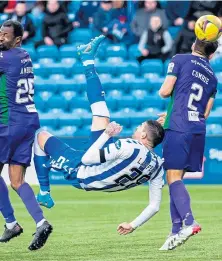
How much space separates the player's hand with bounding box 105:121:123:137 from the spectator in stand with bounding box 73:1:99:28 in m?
12.9

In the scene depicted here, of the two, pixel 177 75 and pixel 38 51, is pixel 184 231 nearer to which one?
pixel 177 75

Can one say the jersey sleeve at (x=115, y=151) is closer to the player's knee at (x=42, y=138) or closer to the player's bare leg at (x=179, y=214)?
the player's bare leg at (x=179, y=214)

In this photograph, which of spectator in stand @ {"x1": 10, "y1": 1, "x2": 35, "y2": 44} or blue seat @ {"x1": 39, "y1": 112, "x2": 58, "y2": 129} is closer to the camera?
blue seat @ {"x1": 39, "y1": 112, "x2": 58, "y2": 129}

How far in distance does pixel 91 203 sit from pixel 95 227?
3439 millimetres

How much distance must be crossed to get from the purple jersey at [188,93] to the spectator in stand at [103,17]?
37.9 feet

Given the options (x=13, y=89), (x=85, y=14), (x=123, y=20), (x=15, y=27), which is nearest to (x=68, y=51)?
(x=85, y=14)

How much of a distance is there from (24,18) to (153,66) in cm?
290

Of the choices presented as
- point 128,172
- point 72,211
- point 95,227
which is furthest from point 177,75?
point 72,211

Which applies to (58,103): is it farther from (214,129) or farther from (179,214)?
(179,214)

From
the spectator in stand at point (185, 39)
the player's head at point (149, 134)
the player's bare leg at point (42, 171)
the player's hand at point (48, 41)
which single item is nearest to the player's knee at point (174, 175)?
the player's head at point (149, 134)

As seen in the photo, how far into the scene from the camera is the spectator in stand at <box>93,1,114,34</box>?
20188 millimetres

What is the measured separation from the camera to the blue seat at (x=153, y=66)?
20.1m

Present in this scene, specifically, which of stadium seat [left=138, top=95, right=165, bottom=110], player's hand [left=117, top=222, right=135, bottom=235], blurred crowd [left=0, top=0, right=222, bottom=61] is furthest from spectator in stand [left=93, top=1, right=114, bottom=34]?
player's hand [left=117, top=222, right=135, bottom=235]

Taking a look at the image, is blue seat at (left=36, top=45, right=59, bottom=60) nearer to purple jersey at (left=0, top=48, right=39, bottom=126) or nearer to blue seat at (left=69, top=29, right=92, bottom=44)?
blue seat at (left=69, top=29, right=92, bottom=44)
